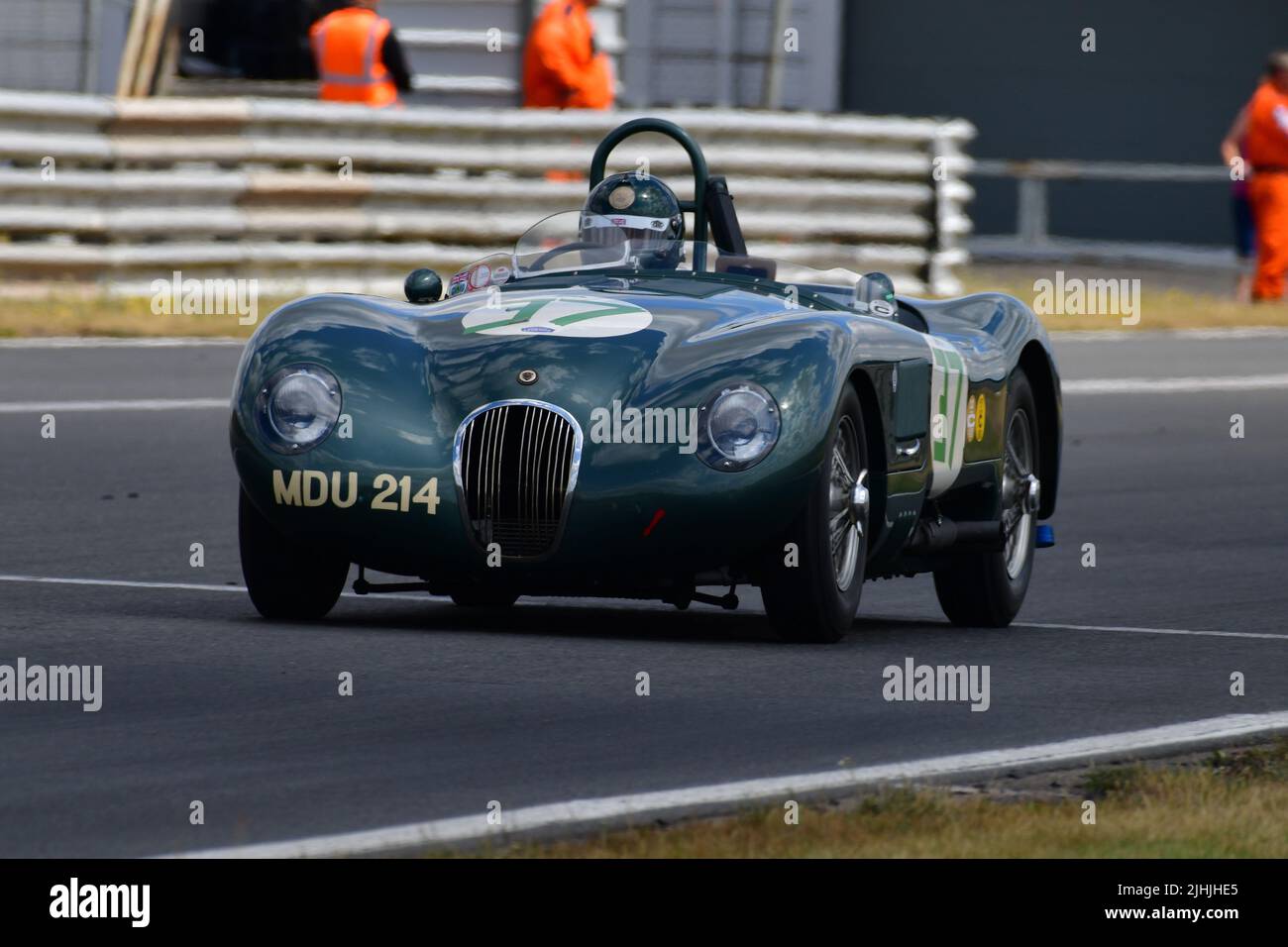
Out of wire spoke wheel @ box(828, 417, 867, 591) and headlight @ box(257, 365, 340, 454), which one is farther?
wire spoke wheel @ box(828, 417, 867, 591)

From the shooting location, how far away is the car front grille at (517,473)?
24.9 ft

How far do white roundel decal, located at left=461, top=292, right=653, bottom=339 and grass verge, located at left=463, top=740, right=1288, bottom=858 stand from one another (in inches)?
87.2

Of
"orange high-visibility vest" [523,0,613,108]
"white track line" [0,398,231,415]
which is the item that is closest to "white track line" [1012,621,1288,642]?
"white track line" [0,398,231,415]

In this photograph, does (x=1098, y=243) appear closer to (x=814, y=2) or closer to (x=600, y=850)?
(x=814, y=2)

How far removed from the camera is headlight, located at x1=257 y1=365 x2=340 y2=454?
7.71 metres

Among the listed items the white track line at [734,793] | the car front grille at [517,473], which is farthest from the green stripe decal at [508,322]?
the white track line at [734,793]

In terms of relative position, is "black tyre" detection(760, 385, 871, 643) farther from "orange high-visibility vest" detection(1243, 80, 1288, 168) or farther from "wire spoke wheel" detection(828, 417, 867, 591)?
"orange high-visibility vest" detection(1243, 80, 1288, 168)

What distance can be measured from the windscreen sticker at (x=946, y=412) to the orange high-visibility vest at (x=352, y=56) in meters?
10.6

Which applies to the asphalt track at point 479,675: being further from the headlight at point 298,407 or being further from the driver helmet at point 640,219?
the driver helmet at point 640,219

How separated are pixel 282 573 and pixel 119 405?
6.26 metres

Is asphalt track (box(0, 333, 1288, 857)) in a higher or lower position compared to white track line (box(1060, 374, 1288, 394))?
higher

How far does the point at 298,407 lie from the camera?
25.5 ft

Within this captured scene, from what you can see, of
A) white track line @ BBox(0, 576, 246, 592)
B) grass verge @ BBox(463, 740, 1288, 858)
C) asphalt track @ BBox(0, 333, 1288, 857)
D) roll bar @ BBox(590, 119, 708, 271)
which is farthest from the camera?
roll bar @ BBox(590, 119, 708, 271)
